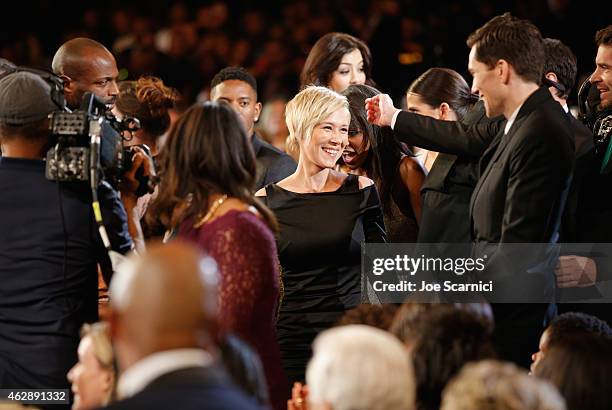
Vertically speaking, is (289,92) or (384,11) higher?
(384,11)

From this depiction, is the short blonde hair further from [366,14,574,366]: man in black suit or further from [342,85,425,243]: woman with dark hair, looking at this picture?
[366,14,574,366]: man in black suit

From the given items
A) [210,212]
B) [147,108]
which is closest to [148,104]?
[147,108]

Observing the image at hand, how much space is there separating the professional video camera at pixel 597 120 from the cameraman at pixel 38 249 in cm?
175

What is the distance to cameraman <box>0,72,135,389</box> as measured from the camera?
3.18 metres

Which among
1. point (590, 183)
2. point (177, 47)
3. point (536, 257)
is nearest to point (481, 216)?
point (536, 257)

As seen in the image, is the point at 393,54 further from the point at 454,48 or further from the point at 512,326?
the point at 512,326

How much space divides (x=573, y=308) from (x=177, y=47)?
549cm

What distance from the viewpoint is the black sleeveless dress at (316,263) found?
3857 mm

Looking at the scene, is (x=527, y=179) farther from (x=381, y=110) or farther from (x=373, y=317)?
(x=381, y=110)

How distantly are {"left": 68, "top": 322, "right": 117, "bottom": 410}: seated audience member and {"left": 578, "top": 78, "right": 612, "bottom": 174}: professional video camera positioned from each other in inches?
77.7

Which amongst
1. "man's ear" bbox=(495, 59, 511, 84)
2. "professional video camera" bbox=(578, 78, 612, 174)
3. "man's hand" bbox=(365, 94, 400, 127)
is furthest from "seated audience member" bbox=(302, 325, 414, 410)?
"professional video camera" bbox=(578, 78, 612, 174)

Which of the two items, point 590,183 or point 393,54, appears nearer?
point 590,183

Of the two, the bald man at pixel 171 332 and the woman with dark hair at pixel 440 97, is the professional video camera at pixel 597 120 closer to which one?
the woman with dark hair at pixel 440 97

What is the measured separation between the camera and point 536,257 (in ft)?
11.1
